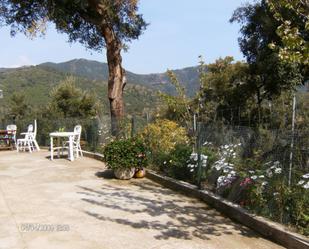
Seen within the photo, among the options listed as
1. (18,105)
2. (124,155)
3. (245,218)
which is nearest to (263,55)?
(124,155)

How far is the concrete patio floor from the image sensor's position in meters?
4.29

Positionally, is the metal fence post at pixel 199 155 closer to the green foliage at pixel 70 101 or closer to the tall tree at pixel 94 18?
the tall tree at pixel 94 18

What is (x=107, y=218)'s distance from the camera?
5180 mm

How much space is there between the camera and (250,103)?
20.0m

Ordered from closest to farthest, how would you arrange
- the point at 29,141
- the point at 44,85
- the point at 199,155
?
the point at 199,155 < the point at 29,141 < the point at 44,85

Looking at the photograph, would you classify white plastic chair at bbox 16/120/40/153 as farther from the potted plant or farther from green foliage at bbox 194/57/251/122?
green foliage at bbox 194/57/251/122

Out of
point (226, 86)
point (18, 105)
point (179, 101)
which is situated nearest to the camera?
point (179, 101)

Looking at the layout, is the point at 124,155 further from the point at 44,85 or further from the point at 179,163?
the point at 44,85

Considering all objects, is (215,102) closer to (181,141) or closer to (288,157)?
(181,141)

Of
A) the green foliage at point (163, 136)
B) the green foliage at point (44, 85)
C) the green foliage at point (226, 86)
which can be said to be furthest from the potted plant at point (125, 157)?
the green foliage at point (44, 85)

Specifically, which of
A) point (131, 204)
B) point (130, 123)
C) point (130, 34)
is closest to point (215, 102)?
point (130, 34)

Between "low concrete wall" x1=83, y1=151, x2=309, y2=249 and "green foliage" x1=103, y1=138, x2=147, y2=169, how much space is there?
746 mm

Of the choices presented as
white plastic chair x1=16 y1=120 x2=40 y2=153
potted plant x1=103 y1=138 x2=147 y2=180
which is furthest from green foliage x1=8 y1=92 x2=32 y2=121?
potted plant x1=103 y1=138 x2=147 y2=180

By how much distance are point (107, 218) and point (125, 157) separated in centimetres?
260
